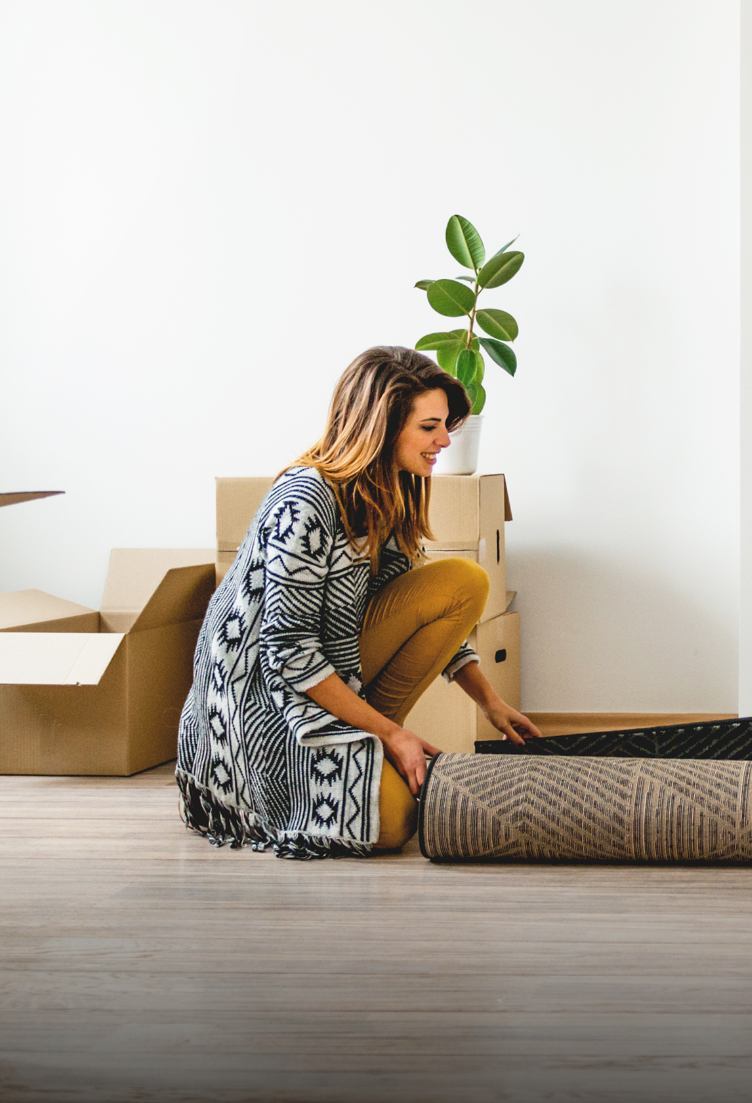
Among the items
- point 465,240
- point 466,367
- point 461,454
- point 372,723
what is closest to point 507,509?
point 461,454

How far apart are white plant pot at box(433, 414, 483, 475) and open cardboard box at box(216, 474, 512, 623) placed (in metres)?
0.05

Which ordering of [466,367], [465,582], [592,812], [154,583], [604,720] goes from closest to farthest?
1. [592,812]
2. [465,582]
3. [466,367]
4. [604,720]
5. [154,583]

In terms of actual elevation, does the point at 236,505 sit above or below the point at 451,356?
below

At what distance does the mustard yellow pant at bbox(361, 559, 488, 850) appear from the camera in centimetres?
155

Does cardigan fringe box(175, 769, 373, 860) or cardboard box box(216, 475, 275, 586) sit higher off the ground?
cardboard box box(216, 475, 275, 586)

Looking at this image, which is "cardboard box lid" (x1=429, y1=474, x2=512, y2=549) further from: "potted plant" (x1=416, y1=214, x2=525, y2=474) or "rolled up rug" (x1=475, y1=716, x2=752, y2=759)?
"rolled up rug" (x1=475, y1=716, x2=752, y2=759)

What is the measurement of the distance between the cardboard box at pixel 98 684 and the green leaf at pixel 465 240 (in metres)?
0.87

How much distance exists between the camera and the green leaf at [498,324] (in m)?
2.20

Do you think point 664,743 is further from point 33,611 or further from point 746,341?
point 33,611

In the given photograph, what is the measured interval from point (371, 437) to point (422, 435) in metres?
0.08

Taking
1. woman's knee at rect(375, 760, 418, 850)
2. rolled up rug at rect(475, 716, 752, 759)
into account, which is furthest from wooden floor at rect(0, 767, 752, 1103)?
rolled up rug at rect(475, 716, 752, 759)

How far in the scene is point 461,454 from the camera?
2.14m

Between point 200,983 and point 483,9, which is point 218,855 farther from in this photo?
point 483,9

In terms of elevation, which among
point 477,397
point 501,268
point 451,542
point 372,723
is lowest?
point 372,723
